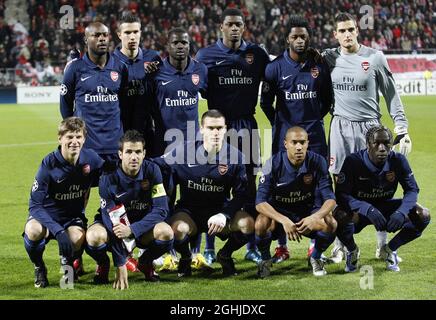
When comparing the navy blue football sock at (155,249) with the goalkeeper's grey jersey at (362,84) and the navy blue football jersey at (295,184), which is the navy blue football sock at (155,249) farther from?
the goalkeeper's grey jersey at (362,84)

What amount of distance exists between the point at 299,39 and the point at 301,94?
1.59 feet

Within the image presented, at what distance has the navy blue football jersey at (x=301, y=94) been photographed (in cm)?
660

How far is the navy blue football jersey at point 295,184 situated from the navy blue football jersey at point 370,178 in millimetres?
190

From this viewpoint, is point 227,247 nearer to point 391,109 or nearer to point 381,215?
point 381,215

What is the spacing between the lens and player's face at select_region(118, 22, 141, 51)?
6.69 metres

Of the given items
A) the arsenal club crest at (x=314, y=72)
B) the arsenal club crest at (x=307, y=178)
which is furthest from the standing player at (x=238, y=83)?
the arsenal club crest at (x=307, y=178)

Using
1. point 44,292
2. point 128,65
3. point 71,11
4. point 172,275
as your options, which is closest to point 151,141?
point 128,65

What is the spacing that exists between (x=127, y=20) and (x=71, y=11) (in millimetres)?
21831

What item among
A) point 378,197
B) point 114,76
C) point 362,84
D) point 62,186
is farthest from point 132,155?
point 362,84

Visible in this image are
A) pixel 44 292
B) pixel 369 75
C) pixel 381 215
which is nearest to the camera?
pixel 44 292

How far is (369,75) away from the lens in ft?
21.7

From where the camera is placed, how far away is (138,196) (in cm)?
→ 584

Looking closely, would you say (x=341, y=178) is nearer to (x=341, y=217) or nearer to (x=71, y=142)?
(x=341, y=217)

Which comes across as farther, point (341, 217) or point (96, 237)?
point (341, 217)
